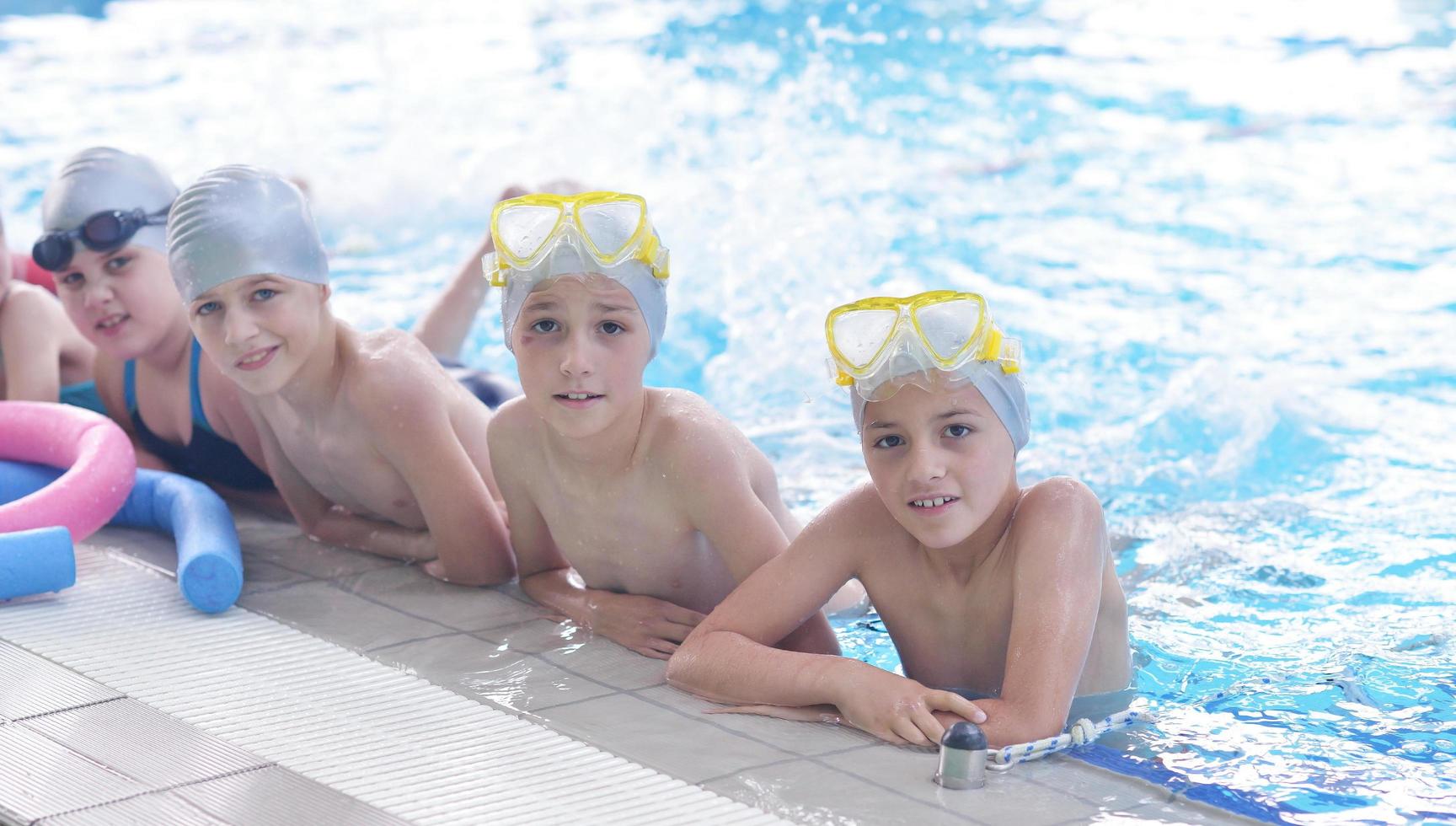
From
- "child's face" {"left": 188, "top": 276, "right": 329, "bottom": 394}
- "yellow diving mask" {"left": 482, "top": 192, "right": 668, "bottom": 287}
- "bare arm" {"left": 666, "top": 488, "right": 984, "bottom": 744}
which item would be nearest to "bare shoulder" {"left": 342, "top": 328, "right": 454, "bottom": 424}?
"child's face" {"left": 188, "top": 276, "right": 329, "bottom": 394}

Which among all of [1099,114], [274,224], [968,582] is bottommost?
[968,582]

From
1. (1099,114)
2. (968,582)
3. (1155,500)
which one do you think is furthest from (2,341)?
(1099,114)

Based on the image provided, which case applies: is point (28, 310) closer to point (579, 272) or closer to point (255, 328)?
point (255, 328)

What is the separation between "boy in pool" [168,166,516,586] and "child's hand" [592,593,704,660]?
557 mm

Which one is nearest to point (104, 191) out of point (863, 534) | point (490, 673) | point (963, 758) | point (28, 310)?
point (28, 310)

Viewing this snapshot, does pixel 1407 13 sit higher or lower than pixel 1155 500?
higher

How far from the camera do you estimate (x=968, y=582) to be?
3428 mm

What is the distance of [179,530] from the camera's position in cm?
451

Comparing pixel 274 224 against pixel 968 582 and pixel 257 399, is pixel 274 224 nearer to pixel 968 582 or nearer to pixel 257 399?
pixel 257 399

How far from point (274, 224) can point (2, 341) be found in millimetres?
1925

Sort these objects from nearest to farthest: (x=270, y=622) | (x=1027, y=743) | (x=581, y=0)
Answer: (x=1027, y=743) < (x=270, y=622) < (x=581, y=0)

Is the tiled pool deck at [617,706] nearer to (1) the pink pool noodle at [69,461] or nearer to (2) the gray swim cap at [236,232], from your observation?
(1) the pink pool noodle at [69,461]

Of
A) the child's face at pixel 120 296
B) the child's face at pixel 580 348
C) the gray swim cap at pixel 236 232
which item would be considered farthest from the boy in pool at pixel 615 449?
the child's face at pixel 120 296

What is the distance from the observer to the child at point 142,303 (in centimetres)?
495
